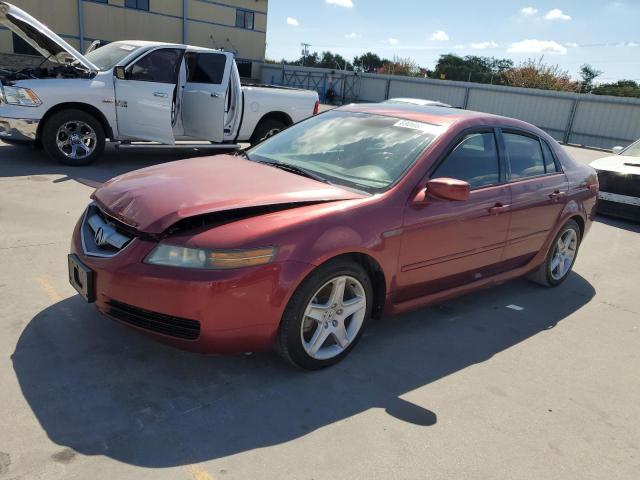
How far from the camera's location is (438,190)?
3420 millimetres

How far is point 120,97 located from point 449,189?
642 centimetres

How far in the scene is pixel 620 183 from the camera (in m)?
8.53

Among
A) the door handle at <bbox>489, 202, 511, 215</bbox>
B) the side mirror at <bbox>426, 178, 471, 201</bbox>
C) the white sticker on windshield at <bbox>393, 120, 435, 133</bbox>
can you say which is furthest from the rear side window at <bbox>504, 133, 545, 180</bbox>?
the side mirror at <bbox>426, 178, 471, 201</bbox>

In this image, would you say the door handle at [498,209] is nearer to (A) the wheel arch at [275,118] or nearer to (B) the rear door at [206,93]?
(B) the rear door at [206,93]

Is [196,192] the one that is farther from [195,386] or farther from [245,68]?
[245,68]

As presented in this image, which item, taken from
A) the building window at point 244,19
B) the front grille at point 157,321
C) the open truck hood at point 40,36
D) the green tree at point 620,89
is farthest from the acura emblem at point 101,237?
the green tree at point 620,89

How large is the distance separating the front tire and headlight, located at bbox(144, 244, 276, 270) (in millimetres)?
311

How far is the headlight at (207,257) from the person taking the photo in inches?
109

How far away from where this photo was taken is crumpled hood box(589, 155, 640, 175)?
848cm

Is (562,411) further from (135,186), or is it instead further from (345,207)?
(135,186)

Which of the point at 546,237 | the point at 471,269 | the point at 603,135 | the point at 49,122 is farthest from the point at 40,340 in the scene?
the point at 603,135

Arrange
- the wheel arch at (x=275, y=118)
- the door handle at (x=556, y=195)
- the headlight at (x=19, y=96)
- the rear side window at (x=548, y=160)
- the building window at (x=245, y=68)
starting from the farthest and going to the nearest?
the building window at (x=245, y=68) < the wheel arch at (x=275, y=118) < the headlight at (x=19, y=96) < the rear side window at (x=548, y=160) < the door handle at (x=556, y=195)

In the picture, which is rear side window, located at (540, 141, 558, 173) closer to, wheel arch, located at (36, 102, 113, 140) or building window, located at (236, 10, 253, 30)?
wheel arch, located at (36, 102, 113, 140)

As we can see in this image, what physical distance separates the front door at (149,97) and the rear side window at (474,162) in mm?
5742
